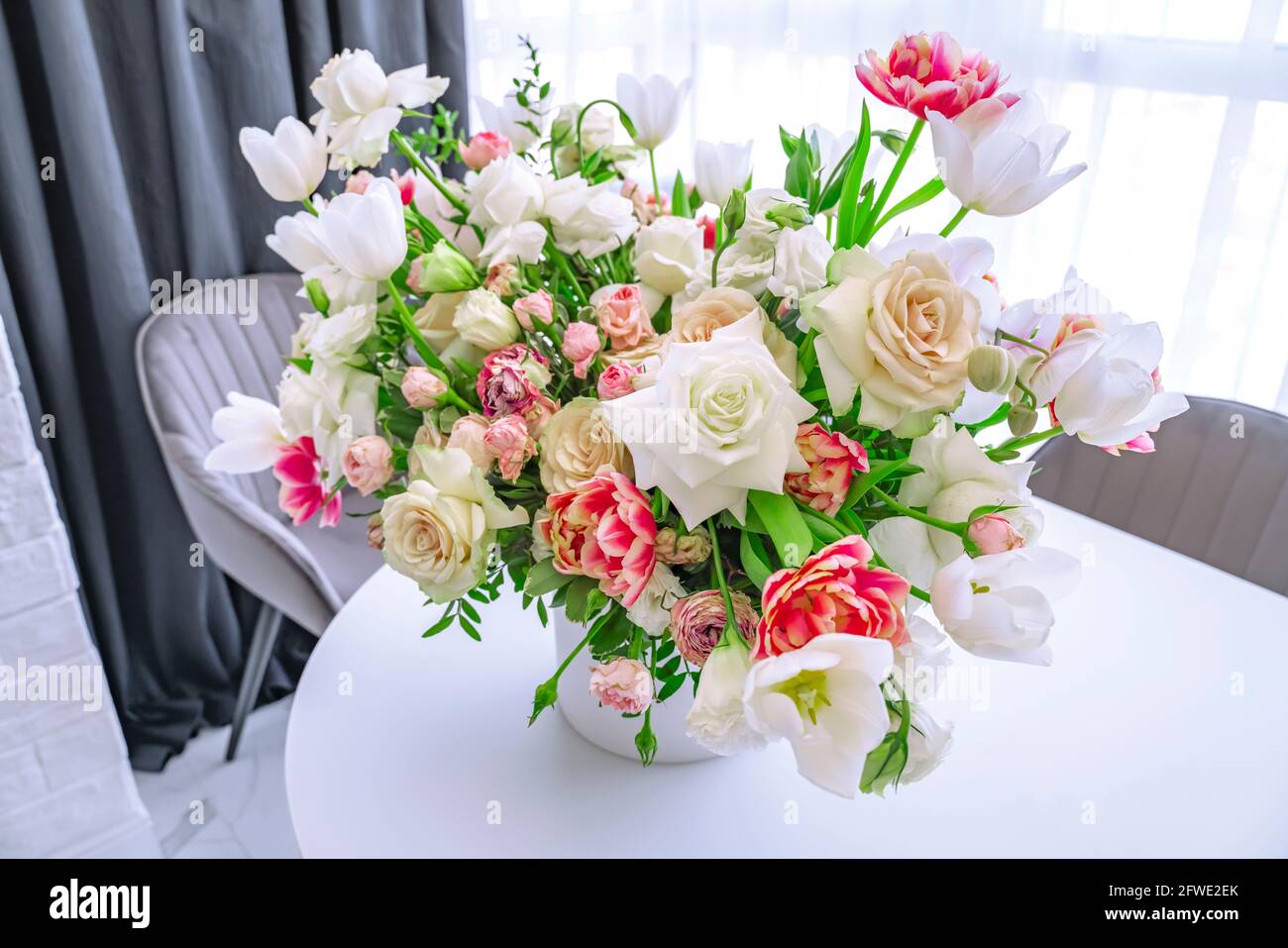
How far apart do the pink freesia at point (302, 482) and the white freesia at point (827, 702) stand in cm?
44

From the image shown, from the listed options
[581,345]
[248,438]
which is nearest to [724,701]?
[581,345]

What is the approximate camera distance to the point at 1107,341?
61cm

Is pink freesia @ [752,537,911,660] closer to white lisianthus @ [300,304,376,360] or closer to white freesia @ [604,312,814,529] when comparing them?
white freesia @ [604,312,814,529]

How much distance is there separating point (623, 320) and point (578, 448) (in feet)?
0.39

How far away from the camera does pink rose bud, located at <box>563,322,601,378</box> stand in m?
0.67

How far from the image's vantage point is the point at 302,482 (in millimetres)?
787

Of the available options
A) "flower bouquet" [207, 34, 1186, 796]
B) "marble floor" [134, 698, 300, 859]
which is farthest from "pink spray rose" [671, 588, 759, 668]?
"marble floor" [134, 698, 300, 859]

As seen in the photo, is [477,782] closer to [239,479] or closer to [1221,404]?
[239,479]

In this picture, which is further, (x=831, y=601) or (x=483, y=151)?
(x=483, y=151)

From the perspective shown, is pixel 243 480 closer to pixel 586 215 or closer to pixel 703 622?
pixel 586 215

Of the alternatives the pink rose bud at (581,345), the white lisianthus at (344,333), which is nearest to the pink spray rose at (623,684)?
the pink rose bud at (581,345)

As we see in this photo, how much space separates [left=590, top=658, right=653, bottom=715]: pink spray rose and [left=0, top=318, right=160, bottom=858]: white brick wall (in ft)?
3.24

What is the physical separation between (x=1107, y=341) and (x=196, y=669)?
186 centimetres
